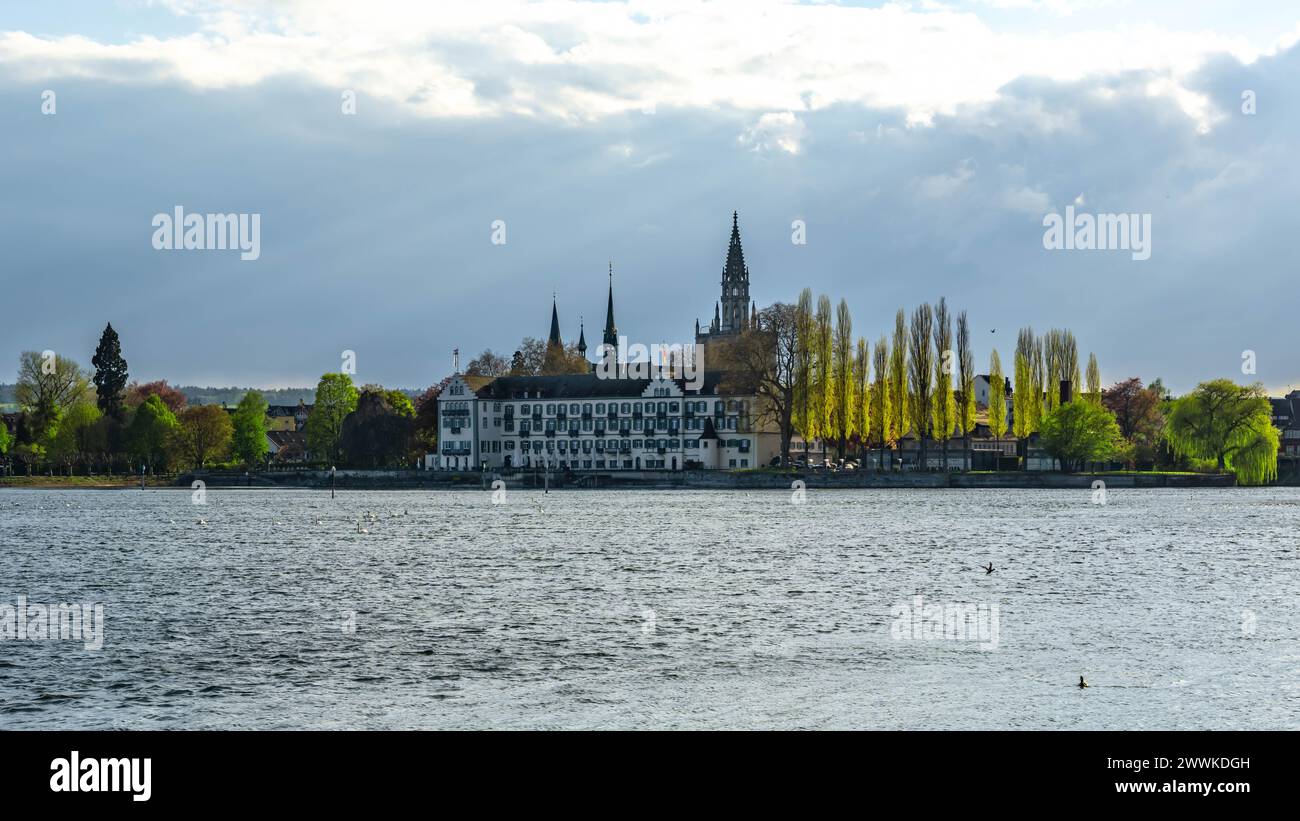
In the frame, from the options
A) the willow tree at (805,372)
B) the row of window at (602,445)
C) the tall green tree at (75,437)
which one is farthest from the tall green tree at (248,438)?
the willow tree at (805,372)

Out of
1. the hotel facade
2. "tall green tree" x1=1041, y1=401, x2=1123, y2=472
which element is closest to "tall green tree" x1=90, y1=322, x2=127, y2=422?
the hotel facade

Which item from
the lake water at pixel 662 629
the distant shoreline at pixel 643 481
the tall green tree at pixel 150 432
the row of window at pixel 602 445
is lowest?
the lake water at pixel 662 629

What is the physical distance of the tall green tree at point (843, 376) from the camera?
130 m

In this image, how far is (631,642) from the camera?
107 ft

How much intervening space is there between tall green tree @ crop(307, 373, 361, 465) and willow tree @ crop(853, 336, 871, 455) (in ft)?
235

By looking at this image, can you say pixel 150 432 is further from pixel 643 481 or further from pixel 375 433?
pixel 643 481

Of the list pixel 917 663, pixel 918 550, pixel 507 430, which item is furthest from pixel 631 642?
pixel 507 430

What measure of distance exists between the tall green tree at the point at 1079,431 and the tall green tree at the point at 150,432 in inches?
4033

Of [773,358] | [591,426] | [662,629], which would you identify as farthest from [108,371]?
[662,629]

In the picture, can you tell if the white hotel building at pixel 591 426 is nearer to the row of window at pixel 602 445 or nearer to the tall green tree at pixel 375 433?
the row of window at pixel 602 445

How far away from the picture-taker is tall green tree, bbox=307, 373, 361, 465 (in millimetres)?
176500

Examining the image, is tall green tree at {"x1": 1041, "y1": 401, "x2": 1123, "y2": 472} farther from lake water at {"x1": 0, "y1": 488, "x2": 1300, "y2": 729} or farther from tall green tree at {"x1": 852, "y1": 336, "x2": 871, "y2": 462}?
lake water at {"x1": 0, "y1": 488, "x2": 1300, "y2": 729}
